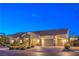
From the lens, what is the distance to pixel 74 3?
1.82 metres

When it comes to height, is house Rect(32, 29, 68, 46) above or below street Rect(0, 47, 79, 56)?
above

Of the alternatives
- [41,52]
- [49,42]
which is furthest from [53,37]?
[41,52]

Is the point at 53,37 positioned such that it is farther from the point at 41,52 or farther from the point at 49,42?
the point at 41,52

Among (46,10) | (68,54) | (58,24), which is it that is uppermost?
(46,10)

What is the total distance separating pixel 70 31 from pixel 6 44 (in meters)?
0.59

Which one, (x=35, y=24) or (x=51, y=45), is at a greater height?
(x=35, y=24)

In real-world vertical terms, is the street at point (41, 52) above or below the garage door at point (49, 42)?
below

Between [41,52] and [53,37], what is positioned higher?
A: [53,37]

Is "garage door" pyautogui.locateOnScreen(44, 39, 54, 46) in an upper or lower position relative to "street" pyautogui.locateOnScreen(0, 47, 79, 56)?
upper

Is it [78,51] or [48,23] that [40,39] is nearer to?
[48,23]

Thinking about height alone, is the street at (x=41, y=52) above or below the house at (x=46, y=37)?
below

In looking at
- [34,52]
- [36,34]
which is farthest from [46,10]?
[34,52]

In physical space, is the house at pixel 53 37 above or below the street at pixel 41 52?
above

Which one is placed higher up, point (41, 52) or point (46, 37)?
point (46, 37)
